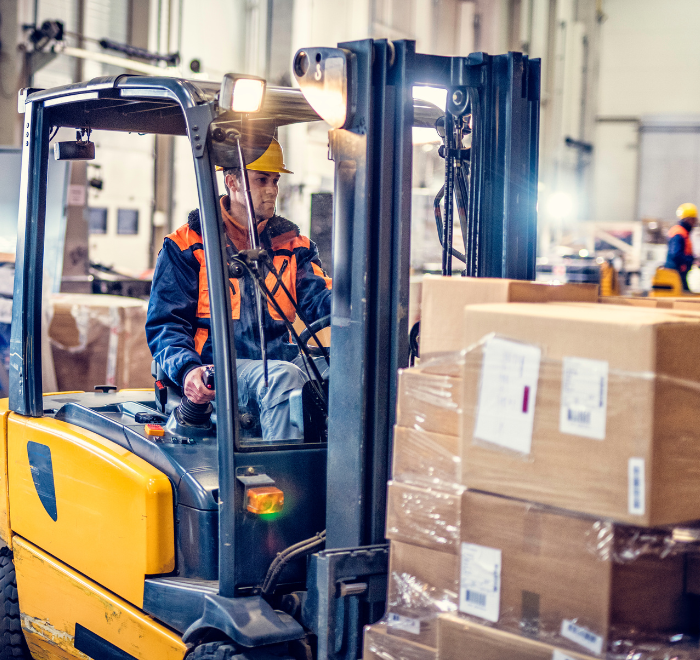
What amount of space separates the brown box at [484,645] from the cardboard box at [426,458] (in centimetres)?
31

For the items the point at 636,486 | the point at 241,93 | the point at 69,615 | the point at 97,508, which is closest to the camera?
the point at 636,486

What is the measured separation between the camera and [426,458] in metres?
2.08

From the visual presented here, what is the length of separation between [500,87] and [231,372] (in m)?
1.07

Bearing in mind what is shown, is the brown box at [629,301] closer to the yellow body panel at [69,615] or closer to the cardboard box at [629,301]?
the cardboard box at [629,301]

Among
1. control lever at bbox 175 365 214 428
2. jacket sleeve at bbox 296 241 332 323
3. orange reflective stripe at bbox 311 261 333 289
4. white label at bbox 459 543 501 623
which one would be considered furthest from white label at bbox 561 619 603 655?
orange reflective stripe at bbox 311 261 333 289

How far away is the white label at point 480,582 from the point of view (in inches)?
73.4

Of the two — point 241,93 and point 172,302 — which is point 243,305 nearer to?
point 172,302

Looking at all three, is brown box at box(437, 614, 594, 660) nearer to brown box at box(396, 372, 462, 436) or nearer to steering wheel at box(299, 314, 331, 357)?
brown box at box(396, 372, 462, 436)

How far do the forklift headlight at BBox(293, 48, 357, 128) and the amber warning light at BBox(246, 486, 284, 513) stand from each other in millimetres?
975

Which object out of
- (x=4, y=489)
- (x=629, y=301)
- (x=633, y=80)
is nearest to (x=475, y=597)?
(x=629, y=301)

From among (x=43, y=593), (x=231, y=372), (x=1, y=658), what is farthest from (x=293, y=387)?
(x=1, y=658)

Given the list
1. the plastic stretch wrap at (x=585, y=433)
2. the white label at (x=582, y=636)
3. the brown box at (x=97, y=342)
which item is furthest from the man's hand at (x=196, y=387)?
the brown box at (x=97, y=342)

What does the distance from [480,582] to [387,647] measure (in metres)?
0.37

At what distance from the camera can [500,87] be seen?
2.43 m
